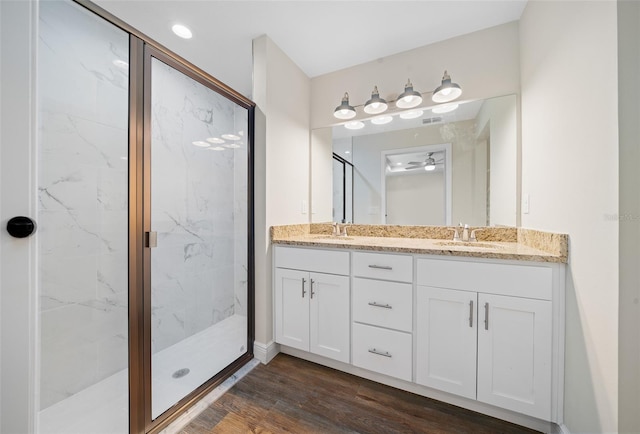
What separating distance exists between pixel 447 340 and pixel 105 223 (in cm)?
201

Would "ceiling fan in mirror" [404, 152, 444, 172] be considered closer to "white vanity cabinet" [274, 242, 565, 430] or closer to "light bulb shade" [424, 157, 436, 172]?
"light bulb shade" [424, 157, 436, 172]

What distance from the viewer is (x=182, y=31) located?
178 cm

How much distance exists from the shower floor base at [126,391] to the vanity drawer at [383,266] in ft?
3.43

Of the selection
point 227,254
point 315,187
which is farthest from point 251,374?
point 315,187

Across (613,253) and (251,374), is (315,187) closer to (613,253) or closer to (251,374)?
(251,374)

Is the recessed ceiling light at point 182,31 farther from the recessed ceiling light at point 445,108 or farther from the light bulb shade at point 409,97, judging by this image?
the recessed ceiling light at point 445,108

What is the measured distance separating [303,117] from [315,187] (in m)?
0.68

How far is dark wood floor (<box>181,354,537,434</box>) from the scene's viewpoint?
1.26m

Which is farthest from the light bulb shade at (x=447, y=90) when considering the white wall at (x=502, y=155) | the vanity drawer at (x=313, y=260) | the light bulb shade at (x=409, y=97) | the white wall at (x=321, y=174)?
the vanity drawer at (x=313, y=260)

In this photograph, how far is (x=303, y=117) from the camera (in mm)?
2301

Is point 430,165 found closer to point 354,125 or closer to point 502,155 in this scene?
point 502,155

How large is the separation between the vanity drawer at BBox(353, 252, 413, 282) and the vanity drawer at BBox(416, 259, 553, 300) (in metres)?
0.07

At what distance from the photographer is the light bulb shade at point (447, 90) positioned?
69.0 inches

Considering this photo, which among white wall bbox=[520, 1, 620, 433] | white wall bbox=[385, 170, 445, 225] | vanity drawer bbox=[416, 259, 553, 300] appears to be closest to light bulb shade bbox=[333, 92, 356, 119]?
white wall bbox=[385, 170, 445, 225]
